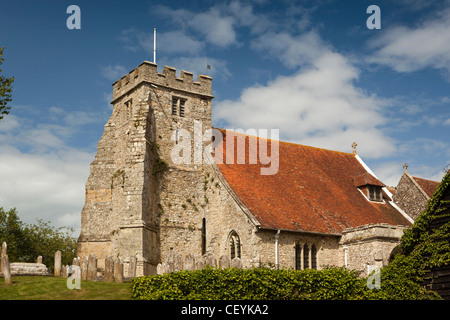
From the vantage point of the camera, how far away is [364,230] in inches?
1101

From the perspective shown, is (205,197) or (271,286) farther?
(205,197)

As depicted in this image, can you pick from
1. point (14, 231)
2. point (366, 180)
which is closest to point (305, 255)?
point (366, 180)

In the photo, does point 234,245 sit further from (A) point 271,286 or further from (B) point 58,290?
(B) point 58,290

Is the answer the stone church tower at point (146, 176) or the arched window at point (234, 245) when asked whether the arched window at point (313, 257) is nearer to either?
the arched window at point (234, 245)

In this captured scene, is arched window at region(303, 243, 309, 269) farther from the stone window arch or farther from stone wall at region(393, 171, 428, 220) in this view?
stone wall at region(393, 171, 428, 220)

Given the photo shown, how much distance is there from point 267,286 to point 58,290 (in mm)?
8080

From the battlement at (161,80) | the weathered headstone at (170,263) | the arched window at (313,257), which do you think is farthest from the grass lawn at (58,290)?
the battlement at (161,80)

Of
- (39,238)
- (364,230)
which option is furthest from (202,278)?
(39,238)

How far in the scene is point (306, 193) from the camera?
104 ft

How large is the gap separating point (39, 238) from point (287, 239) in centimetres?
3191

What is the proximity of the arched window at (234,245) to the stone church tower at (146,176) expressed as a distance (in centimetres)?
254

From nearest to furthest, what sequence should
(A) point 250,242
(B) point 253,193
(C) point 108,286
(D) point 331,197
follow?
(C) point 108,286, (A) point 250,242, (B) point 253,193, (D) point 331,197

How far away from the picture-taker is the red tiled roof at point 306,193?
93.2 feet
